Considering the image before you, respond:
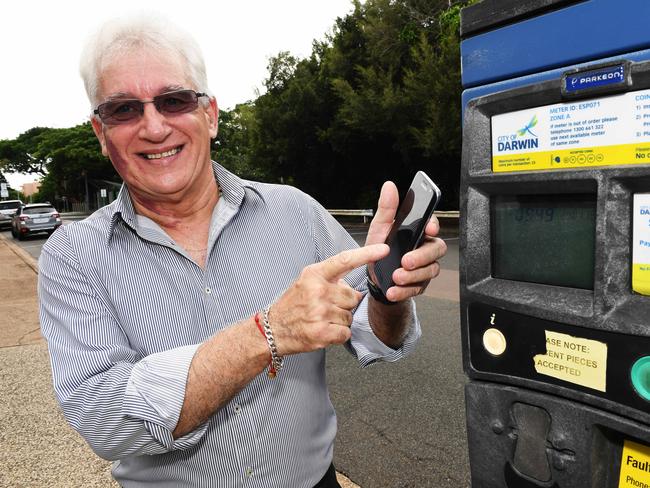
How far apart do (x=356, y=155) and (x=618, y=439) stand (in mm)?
18064

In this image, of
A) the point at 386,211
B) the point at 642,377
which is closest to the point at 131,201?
the point at 386,211

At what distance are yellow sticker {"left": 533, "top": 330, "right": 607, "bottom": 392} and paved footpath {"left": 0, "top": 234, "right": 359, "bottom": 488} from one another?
2.02 m

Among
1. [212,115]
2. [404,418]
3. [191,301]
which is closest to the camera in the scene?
[191,301]

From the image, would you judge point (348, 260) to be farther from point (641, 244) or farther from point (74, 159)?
point (74, 159)

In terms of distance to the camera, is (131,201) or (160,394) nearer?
(160,394)

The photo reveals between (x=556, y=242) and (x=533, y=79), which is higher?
(x=533, y=79)

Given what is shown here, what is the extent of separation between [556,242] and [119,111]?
1220 millimetres

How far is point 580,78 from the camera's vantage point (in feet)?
3.32

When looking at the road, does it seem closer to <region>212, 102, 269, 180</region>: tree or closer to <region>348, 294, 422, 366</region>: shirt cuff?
<region>348, 294, 422, 366</region>: shirt cuff

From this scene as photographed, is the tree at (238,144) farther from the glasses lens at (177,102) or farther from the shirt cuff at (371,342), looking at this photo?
the shirt cuff at (371,342)

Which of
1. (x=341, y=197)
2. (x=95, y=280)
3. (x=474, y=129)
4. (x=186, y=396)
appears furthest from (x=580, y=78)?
(x=341, y=197)

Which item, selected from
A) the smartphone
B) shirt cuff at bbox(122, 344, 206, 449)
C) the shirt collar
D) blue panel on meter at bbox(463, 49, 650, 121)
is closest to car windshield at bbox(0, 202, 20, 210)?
the shirt collar

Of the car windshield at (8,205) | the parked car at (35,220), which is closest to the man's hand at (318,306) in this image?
the parked car at (35,220)

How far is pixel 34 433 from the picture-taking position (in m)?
3.57
